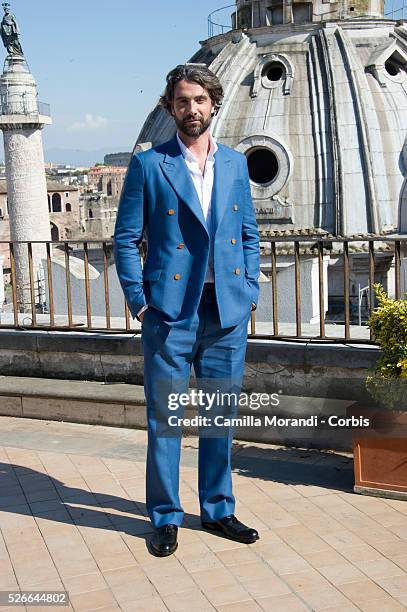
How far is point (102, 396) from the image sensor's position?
18.1 ft

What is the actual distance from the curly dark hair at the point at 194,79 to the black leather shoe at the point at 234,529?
1.81 metres

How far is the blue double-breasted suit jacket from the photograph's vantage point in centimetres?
362

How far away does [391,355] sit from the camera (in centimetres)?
434

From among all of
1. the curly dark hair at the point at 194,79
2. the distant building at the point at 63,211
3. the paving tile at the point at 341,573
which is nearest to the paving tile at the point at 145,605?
the paving tile at the point at 341,573

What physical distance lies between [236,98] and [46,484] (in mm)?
20624

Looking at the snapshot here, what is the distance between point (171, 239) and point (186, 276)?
167mm

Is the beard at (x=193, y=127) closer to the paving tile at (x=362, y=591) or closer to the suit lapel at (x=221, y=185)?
the suit lapel at (x=221, y=185)

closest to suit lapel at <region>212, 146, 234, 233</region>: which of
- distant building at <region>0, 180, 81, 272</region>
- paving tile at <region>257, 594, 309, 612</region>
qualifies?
paving tile at <region>257, 594, 309, 612</region>

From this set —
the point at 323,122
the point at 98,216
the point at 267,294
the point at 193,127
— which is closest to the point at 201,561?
the point at 193,127

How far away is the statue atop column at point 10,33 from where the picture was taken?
27.9 metres

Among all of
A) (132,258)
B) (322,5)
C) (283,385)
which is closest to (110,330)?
(283,385)

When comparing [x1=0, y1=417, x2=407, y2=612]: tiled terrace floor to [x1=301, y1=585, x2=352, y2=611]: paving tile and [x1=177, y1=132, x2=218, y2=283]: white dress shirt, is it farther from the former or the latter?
[x1=177, y1=132, x2=218, y2=283]: white dress shirt

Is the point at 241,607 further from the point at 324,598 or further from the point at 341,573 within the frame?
the point at 341,573

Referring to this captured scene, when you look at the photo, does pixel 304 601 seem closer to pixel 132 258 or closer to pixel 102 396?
pixel 132 258
